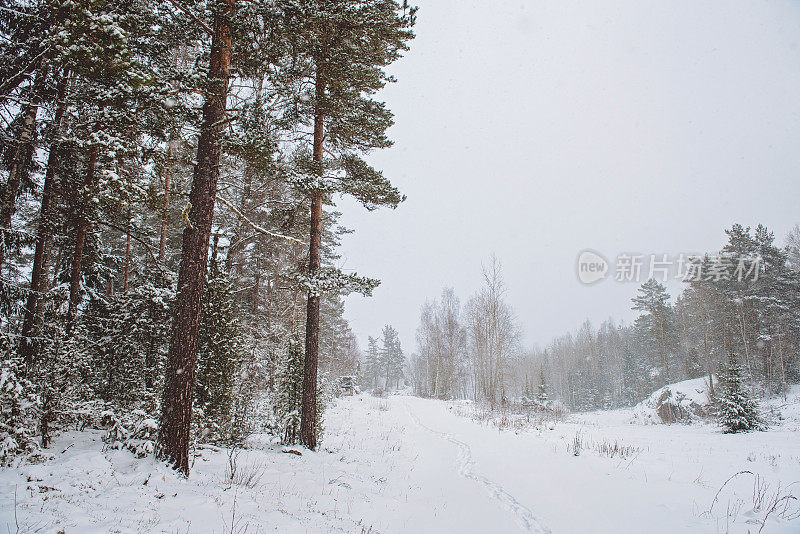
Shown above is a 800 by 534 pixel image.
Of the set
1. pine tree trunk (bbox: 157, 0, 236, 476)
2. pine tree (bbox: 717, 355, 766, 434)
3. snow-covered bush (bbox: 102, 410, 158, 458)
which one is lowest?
pine tree (bbox: 717, 355, 766, 434)

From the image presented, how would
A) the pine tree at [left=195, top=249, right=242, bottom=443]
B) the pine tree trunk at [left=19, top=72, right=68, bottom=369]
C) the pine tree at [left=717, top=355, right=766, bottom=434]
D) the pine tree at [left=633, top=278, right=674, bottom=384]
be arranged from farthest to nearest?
the pine tree at [left=633, top=278, right=674, bottom=384], the pine tree at [left=717, top=355, right=766, bottom=434], the pine tree at [left=195, top=249, right=242, bottom=443], the pine tree trunk at [left=19, top=72, right=68, bottom=369]

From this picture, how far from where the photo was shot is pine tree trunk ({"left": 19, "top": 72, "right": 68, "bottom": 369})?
23.8 feet

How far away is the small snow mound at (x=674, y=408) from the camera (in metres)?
23.6

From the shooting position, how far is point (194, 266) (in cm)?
598

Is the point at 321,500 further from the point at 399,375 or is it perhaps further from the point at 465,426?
the point at 399,375

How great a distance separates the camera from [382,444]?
10.7m

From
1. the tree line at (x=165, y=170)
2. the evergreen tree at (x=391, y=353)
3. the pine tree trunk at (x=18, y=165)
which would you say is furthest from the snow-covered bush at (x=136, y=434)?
the evergreen tree at (x=391, y=353)

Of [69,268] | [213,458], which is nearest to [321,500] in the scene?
[213,458]

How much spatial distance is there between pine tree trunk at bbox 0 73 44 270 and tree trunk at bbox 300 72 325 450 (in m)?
5.63

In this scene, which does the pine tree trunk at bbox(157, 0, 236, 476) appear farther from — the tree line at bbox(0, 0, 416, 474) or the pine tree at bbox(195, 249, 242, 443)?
the pine tree at bbox(195, 249, 242, 443)

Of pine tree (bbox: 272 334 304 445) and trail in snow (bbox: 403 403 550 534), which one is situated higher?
pine tree (bbox: 272 334 304 445)

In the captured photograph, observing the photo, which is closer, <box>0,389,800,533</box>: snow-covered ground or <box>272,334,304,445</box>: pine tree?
<box>0,389,800,533</box>: snow-covered ground

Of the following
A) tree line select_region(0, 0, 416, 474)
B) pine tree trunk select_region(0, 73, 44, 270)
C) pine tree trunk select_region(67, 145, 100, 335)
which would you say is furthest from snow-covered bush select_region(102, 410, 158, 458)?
pine tree trunk select_region(0, 73, 44, 270)

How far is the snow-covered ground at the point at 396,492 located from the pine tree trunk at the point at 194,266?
53cm
